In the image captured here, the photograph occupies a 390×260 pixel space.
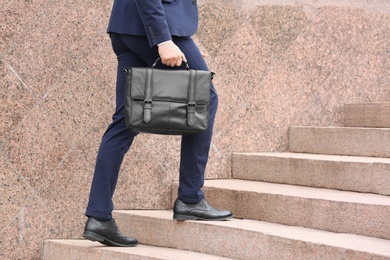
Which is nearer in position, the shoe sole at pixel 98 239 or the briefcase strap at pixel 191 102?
the briefcase strap at pixel 191 102

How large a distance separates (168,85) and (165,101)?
0.26 ft

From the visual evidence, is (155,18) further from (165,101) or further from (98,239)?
(98,239)

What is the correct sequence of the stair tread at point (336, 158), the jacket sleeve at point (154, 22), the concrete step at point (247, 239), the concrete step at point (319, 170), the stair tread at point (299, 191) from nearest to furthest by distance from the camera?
1. the concrete step at point (247, 239)
2. the jacket sleeve at point (154, 22)
3. the stair tread at point (299, 191)
4. the concrete step at point (319, 170)
5. the stair tread at point (336, 158)

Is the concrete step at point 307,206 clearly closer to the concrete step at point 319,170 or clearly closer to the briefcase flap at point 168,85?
the concrete step at point 319,170

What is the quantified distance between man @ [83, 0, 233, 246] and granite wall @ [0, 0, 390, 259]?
767 mm

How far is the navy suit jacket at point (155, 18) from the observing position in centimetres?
383

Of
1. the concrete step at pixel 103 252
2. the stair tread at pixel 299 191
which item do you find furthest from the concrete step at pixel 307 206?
the concrete step at pixel 103 252

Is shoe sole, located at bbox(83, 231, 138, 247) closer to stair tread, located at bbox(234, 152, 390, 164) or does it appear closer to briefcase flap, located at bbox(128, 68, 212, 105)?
briefcase flap, located at bbox(128, 68, 212, 105)

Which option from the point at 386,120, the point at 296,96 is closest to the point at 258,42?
the point at 296,96

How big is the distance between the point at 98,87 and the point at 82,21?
407 millimetres

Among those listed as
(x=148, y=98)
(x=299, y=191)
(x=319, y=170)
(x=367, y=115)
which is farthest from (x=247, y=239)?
(x=367, y=115)

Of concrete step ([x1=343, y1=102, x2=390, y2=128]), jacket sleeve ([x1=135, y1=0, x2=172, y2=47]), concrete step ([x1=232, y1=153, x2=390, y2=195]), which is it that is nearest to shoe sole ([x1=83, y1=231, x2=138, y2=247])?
jacket sleeve ([x1=135, y1=0, x2=172, y2=47])

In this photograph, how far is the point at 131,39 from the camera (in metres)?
3.97

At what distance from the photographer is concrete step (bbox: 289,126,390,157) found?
5.01 m
